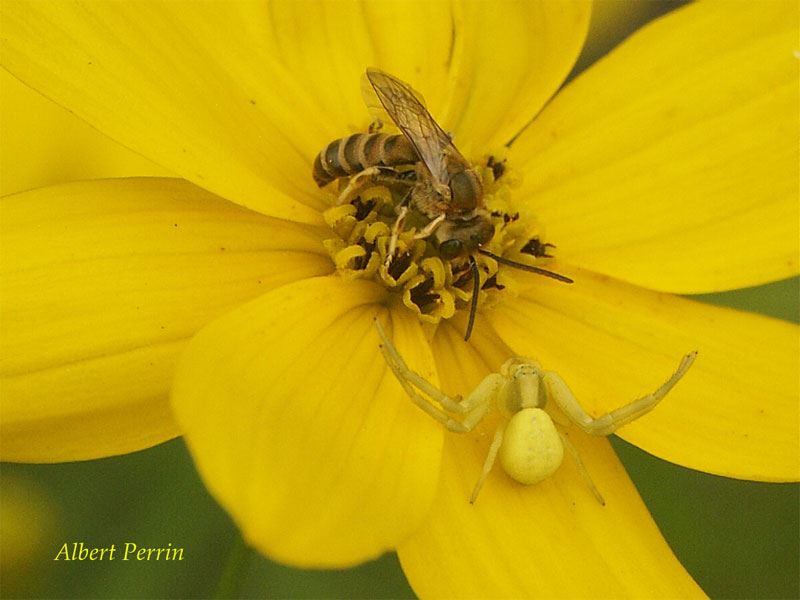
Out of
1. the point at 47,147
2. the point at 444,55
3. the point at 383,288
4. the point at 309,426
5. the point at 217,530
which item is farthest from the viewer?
the point at 47,147

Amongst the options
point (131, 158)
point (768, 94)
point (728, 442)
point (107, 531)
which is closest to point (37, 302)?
point (107, 531)

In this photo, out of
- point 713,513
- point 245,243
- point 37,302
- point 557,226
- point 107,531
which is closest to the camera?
point 37,302

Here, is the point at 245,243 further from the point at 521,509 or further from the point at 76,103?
the point at 521,509

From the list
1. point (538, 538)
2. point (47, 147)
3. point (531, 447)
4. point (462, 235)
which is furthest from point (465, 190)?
point (47, 147)

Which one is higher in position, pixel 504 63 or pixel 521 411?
pixel 504 63

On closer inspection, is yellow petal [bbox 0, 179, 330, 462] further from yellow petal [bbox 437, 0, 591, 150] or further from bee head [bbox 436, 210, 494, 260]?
yellow petal [bbox 437, 0, 591, 150]

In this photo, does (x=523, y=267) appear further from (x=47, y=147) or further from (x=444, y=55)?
(x=47, y=147)
